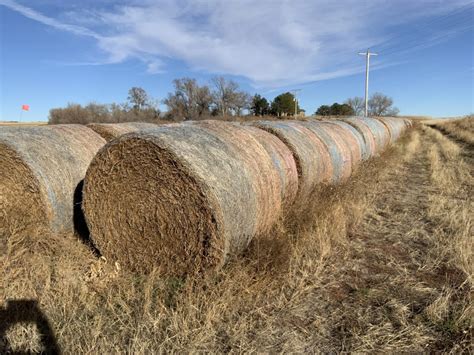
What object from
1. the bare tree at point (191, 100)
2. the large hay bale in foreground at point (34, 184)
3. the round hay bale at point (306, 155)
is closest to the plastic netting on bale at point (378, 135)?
the round hay bale at point (306, 155)

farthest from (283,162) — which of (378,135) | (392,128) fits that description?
(392,128)

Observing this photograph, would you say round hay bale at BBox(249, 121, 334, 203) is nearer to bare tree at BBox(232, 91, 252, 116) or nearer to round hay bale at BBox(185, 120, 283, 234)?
round hay bale at BBox(185, 120, 283, 234)

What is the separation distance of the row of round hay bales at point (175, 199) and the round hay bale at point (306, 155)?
1802mm

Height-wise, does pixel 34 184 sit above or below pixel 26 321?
above

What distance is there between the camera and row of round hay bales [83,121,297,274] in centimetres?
376

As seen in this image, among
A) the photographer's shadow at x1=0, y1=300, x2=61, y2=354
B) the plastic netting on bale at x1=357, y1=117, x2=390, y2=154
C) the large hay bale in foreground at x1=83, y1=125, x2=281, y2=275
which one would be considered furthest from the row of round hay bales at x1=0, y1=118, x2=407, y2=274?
the plastic netting on bale at x1=357, y1=117, x2=390, y2=154

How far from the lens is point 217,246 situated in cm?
374

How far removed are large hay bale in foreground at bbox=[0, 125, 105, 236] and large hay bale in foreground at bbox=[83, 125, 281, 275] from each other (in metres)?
0.65

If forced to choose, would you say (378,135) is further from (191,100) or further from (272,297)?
(191,100)

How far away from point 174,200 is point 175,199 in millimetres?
22

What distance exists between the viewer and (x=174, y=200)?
3912 mm

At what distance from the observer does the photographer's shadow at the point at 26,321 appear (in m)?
2.90

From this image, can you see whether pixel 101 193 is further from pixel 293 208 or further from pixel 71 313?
pixel 293 208

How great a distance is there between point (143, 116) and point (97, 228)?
58.7 m
